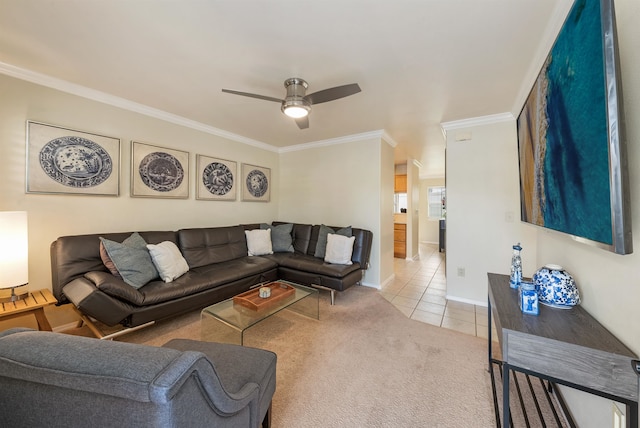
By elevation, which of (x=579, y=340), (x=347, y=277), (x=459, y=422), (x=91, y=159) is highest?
(x=91, y=159)

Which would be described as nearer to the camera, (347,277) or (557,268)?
(557,268)

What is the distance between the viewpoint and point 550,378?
97 centimetres

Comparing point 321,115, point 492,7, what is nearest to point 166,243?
point 321,115

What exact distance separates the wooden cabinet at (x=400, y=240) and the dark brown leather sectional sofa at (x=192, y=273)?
8.82 ft

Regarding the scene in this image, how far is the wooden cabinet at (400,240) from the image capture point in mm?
5953

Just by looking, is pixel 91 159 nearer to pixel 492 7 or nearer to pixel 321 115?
pixel 321 115

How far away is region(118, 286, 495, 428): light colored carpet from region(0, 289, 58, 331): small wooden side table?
0.59m

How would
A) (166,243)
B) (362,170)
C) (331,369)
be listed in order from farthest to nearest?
(362,170), (166,243), (331,369)

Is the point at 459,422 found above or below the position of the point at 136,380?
below

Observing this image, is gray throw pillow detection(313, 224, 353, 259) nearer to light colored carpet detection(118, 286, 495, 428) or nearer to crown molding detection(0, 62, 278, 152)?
light colored carpet detection(118, 286, 495, 428)

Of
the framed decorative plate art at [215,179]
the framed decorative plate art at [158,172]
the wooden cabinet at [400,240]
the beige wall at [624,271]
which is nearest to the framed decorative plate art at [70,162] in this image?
the framed decorative plate art at [158,172]

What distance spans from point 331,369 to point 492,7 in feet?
8.73

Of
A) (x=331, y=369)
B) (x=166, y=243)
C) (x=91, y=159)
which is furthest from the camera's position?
(x=166, y=243)

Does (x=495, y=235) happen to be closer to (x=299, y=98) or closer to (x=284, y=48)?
(x=299, y=98)
